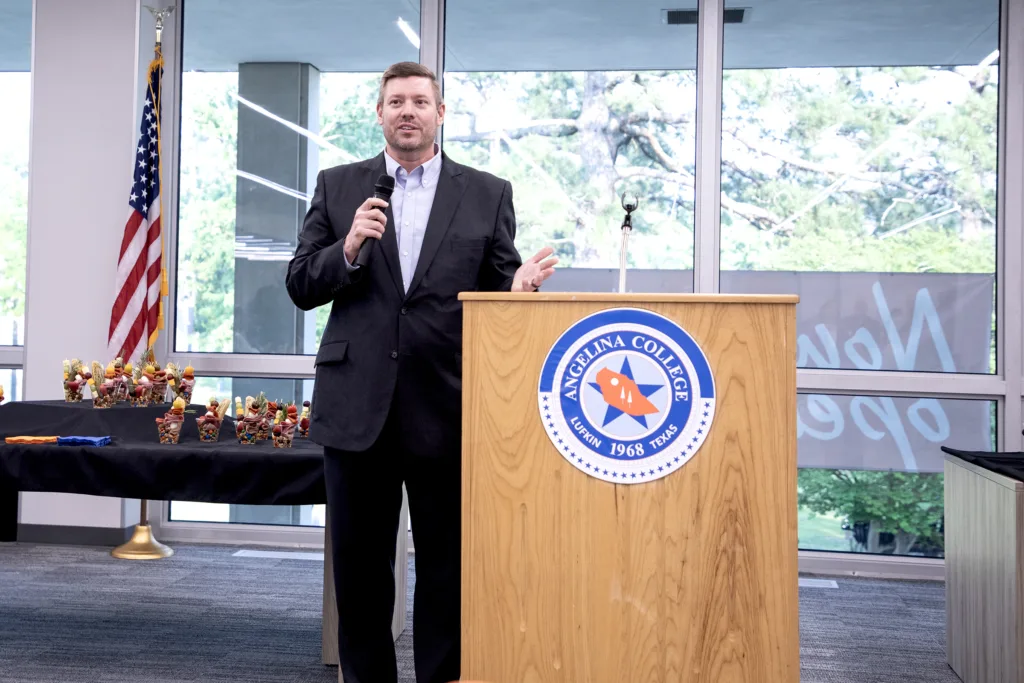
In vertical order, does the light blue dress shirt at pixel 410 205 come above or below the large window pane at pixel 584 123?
below

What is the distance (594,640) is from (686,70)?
416cm

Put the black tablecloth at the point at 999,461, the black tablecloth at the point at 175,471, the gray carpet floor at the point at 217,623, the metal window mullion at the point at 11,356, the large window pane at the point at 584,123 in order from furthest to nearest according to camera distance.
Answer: the metal window mullion at the point at 11,356 < the large window pane at the point at 584,123 < the gray carpet floor at the point at 217,623 < the black tablecloth at the point at 175,471 < the black tablecloth at the point at 999,461

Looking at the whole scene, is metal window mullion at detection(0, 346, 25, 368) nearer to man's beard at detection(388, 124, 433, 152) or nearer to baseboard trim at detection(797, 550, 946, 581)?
man's beard at detection(388, 124, 433, 152)

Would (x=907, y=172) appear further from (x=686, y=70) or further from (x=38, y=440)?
(x=38, y=440)

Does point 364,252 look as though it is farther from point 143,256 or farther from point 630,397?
point 143,256

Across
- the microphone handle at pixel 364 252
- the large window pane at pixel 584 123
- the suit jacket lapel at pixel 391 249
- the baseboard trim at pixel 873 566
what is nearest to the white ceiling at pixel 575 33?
the large window pane at pixel 584 123

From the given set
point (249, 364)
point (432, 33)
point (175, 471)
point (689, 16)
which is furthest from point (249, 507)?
point (689, 16)

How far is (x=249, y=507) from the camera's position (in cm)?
556

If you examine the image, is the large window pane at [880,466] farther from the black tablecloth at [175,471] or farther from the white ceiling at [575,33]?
the black tablecloth at [175,471]

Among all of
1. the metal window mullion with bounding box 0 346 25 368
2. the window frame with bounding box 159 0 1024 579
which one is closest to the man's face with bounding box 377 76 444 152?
the window frame with bounding box 159 0 1024 579

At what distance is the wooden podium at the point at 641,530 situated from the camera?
5.73ft

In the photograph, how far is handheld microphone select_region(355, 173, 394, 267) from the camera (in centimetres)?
208

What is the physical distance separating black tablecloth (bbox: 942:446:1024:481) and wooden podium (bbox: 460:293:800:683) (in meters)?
1.40

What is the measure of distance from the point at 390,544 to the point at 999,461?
6.70 feet
